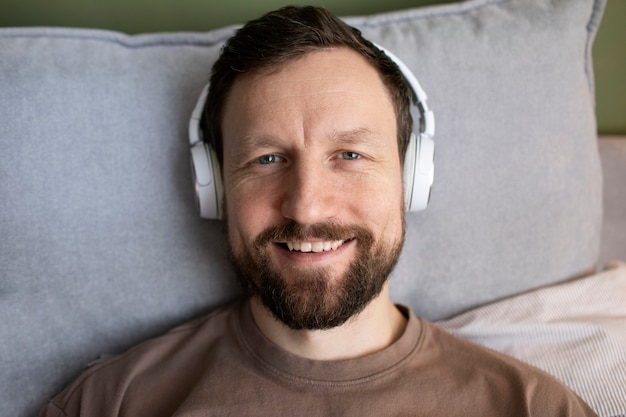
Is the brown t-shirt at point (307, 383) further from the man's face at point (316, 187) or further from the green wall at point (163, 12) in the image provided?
the green wall at point (163, 12)

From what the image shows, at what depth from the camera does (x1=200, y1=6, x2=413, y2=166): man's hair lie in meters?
1.00

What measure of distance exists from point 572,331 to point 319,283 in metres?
0.59

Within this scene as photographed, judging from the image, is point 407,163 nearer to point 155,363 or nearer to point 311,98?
point 311,98

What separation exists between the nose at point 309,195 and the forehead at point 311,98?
7 centimetres

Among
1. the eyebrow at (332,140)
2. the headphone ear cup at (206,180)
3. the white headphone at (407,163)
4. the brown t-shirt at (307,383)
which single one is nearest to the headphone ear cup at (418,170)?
the white headphone at (407,163)

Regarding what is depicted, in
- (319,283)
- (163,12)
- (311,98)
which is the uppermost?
(163,12)

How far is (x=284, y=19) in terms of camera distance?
1.02 metres

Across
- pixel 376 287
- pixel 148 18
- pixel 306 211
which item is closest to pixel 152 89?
pixel 148 18

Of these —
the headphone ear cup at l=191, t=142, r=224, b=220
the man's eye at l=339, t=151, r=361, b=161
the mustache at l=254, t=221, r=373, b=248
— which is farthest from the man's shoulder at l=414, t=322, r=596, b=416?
the headphone ear cup at l=191, t=142, r=224, b=220

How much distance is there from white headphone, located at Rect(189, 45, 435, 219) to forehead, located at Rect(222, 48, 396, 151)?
82 mm

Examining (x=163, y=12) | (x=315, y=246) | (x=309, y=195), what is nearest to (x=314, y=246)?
(x=315, y=246)

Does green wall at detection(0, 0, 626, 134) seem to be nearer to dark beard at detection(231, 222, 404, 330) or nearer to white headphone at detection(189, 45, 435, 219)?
white headphone at detection(189, 45, 435, 219)

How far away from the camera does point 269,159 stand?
3.33ft

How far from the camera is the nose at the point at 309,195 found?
0.92 meters
